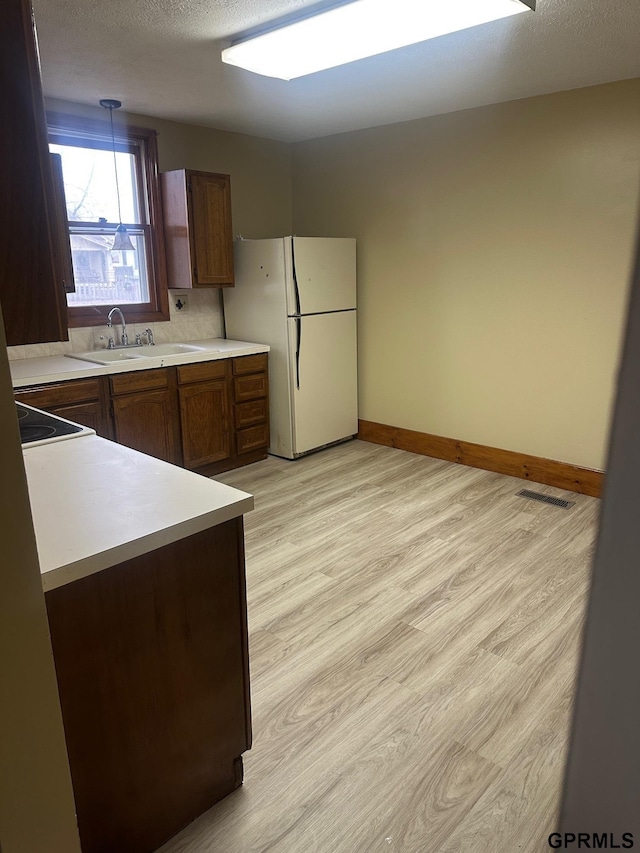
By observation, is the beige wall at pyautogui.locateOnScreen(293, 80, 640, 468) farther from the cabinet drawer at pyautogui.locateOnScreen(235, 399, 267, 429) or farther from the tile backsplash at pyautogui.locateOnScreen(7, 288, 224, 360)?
the tile backsplash at pyautogui.locateOnScreen(7, 288, 224, 360)

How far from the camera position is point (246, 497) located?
5.14ft

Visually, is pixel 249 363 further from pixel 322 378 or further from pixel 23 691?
pixel 23 691

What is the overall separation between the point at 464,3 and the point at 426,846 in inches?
108

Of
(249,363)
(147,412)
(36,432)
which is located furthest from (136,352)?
(36,432)

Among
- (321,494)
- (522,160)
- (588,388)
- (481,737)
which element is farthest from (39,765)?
(522,160)

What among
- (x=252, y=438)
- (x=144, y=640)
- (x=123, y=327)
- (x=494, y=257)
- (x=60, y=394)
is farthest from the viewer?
(x=252, y=438)

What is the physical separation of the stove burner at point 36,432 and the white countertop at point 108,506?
0.33 ft

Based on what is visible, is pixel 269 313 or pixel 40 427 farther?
pixel 269 313

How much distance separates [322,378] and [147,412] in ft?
4.70

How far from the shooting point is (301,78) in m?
3.21

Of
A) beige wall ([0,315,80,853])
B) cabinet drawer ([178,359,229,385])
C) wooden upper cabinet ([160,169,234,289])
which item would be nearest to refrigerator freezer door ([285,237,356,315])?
wooden upper cabinet ([160,169,234,289])

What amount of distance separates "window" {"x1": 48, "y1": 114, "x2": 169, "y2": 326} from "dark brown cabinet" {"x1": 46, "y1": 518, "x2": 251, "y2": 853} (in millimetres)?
2864

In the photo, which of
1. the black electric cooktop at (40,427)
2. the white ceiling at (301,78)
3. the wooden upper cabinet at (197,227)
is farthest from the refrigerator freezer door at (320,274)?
the black electric cooktop at (40,427)

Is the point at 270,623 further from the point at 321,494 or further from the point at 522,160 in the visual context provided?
the point at 522,160
